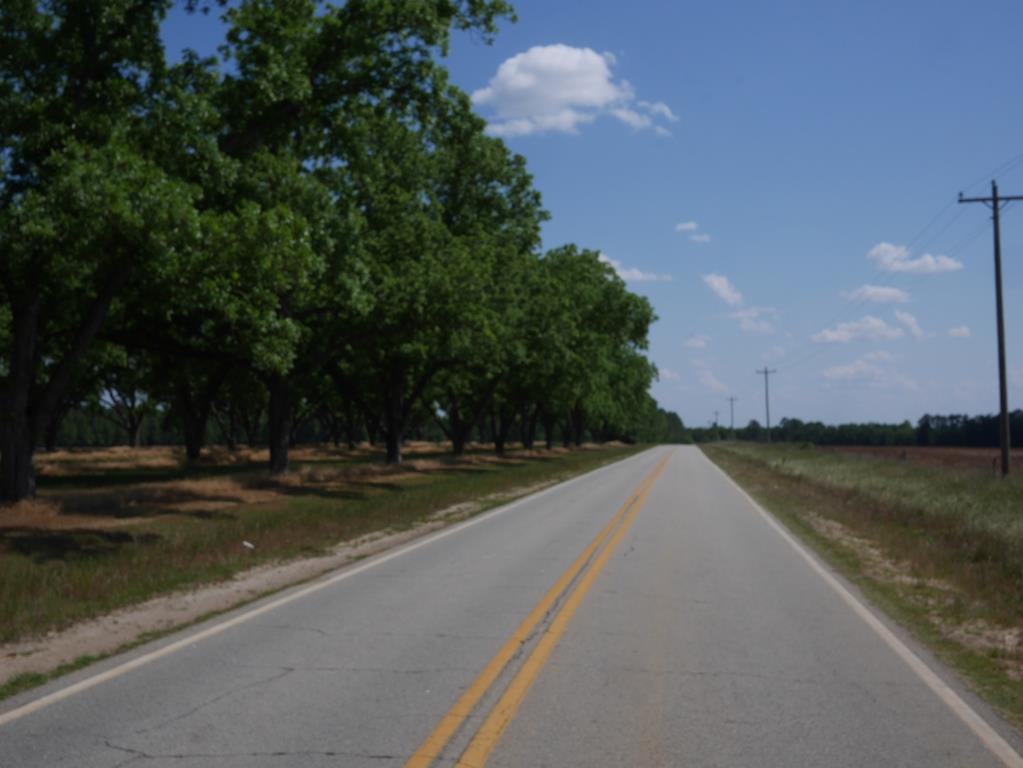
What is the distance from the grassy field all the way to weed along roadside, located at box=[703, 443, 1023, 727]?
27.7ft

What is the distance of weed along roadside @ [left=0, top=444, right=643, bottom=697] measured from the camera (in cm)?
953

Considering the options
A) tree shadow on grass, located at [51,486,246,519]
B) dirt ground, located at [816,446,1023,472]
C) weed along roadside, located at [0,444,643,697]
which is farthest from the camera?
dirt ground, located at [816,446,1023,472]

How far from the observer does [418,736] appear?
19.7 feet

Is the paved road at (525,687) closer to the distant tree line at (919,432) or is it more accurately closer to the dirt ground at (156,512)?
the dirt ground at (156,512)

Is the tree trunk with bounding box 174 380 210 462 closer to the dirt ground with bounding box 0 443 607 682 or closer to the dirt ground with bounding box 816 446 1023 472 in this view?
the dirt ground with bounding box 0 443 607 682

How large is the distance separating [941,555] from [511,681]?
34.1 ft

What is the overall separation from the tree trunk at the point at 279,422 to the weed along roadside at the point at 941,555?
15489 millimetres

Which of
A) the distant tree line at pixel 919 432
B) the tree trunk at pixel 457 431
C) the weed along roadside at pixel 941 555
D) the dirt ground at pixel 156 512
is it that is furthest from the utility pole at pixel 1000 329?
the distant tree line at pixel 919 432

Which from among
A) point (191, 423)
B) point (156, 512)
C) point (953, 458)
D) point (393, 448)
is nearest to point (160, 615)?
point (156, 512)

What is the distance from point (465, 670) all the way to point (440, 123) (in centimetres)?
1889

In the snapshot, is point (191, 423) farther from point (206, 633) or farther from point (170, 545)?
point (206, 633)

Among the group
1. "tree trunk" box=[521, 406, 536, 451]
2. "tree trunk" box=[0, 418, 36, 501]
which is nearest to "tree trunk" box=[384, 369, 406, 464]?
"tree trunk" box=[0, 418, 36, 501]

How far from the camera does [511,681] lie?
741 cm

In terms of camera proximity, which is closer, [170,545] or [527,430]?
[170,545]
